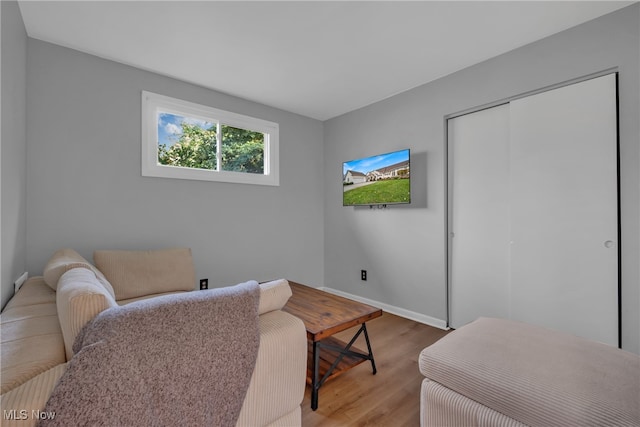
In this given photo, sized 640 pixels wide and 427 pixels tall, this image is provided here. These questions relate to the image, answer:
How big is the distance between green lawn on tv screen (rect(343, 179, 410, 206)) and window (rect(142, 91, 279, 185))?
3.41 ft

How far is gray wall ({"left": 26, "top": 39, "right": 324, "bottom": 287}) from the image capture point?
7.20ft

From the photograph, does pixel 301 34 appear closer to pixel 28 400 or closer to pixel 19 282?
pixel 28 400

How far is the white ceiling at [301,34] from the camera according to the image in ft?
5.96

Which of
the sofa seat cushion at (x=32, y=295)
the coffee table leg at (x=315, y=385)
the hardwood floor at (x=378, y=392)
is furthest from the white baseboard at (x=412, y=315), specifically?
the sofa seat cushion at (x=32, y=295)

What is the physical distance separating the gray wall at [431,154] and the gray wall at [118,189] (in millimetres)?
859

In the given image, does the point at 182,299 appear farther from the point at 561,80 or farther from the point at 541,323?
the point at 561,80

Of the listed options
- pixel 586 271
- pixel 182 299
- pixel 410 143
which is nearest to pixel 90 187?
Answer: pixel 182 299

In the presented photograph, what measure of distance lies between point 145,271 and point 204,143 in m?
1.49

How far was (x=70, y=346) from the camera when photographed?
863mm

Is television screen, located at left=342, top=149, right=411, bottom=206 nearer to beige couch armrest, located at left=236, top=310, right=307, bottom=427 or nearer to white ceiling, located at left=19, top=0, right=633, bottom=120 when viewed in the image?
white ceiling, located at left=19, top=0, right=633, bottom=120

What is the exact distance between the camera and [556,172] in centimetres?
207

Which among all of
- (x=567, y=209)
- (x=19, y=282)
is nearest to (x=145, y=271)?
(x=19, y=282)

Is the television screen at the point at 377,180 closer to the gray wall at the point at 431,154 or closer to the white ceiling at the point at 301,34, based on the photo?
the gray wall at the point at 431,154

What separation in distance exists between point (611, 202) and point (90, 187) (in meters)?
3.96
